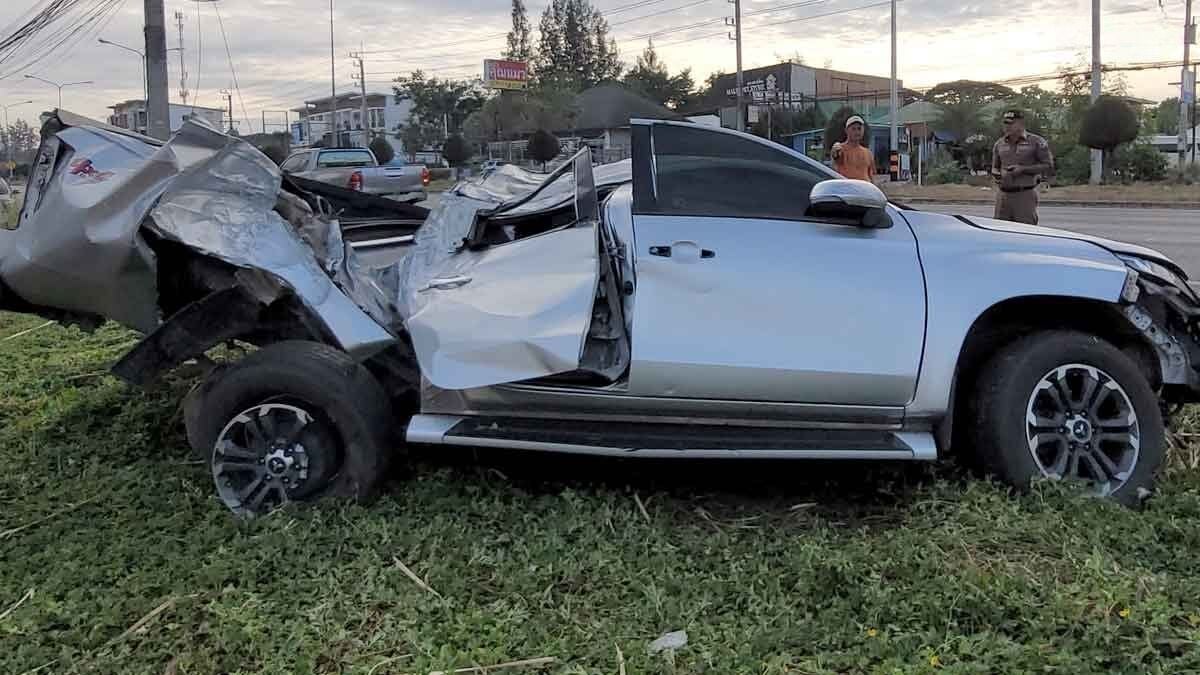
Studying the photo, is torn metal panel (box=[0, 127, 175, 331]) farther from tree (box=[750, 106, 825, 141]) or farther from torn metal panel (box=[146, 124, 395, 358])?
tree (box=[750, 106, 825, 141])

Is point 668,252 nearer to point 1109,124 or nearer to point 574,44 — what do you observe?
point 1109,124

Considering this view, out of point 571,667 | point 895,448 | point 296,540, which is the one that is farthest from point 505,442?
point 895,448

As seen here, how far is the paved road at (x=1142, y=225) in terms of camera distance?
12352 mm

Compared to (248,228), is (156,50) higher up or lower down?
higher up

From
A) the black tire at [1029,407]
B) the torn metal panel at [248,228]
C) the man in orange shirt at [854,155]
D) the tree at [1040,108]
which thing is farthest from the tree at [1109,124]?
the torn metal panel at [248,228]

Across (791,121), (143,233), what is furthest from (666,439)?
(791,121)

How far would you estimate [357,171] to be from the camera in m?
22.5

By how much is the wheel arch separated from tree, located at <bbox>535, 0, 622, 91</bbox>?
281 feet

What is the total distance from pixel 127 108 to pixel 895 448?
92.3m

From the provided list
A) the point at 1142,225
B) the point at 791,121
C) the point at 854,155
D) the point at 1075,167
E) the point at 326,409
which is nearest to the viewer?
the point at 326,409

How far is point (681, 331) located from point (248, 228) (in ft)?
6.35

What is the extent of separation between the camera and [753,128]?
4897 centimetres

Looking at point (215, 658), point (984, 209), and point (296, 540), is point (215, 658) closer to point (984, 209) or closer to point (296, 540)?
point (296, 540)

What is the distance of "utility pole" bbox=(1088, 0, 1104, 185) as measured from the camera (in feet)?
97.3
